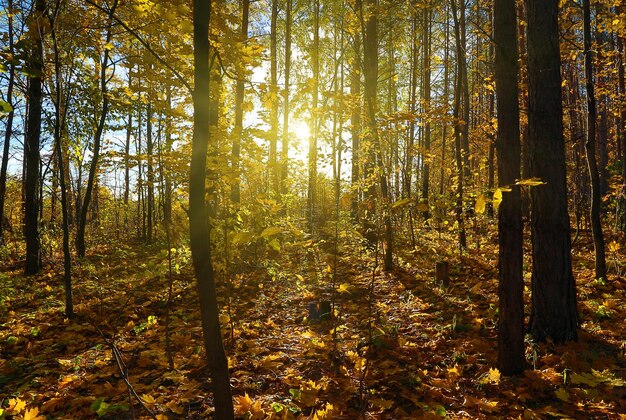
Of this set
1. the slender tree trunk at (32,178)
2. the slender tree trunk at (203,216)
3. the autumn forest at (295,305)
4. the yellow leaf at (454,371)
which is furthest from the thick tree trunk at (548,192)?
the slender tree trunk at (32,178)

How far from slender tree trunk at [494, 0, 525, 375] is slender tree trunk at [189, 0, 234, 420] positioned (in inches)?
97.4

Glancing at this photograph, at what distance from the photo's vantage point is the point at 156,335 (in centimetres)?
458

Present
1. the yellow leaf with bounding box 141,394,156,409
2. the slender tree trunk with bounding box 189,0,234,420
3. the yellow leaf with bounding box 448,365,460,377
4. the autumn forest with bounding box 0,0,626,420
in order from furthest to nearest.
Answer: the yellow leaf with bounding box 448,365,460,377, the yellow leaf with bounding box 141,394,156,409, the autumn forest with bounding box 0,0,626,420, the slender tree trunk with bounding box 189,0,234,420

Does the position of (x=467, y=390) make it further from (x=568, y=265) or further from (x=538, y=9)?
(x=538, y=9)

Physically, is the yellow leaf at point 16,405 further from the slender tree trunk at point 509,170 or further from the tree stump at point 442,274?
the tree stump at point 442,274

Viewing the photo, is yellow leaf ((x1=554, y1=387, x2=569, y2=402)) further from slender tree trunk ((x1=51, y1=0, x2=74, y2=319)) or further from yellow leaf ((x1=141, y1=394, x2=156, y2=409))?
slender tree trunk ((x1=51, y1=0, x2=74, y2=319))

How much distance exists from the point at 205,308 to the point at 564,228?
3.87 meters

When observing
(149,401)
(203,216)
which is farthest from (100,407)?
(203,216)

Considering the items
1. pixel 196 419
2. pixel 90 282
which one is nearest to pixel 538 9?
pixel 196 419

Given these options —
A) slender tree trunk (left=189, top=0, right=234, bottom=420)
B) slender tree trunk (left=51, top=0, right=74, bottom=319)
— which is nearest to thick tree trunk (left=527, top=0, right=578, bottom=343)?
slender tree trunk (left=189, top=0, right=234, bottom=420)

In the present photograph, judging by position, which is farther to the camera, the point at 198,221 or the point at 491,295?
the point at 491,295

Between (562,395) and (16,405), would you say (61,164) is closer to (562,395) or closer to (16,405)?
(16,405)

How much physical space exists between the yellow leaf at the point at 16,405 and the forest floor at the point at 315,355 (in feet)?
0.04

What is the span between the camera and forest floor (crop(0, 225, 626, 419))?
281 centimetres
